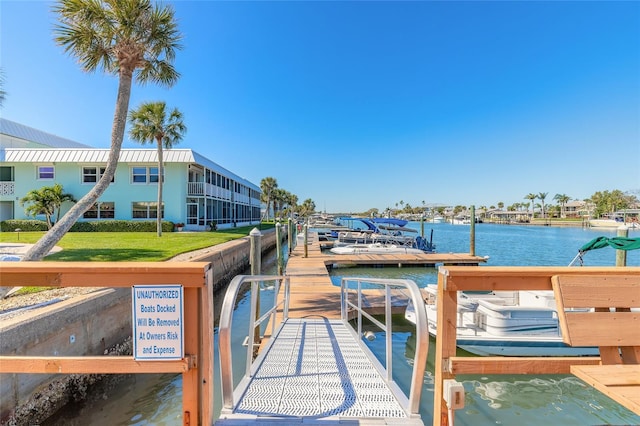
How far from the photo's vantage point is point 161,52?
9.69 m

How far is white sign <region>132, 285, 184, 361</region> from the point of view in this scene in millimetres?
1899

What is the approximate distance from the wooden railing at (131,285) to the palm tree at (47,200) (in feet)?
77.1

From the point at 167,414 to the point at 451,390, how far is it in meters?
4.75

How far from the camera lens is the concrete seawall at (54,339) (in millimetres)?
4062

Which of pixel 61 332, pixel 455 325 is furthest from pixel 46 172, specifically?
pixel 455 325

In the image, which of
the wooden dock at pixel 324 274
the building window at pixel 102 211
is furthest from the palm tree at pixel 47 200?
the wooden dock at pixel 324 274

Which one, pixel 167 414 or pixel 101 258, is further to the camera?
pixel 101 258

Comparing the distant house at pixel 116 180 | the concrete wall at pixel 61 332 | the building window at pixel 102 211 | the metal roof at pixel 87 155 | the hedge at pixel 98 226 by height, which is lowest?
the concrete wall at pixel 61 332

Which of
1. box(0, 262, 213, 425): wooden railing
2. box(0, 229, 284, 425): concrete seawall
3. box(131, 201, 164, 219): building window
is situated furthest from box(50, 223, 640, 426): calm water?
box(131, 201, 164, 219): building window

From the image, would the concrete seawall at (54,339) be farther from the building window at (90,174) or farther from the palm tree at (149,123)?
the building window at (90,174)

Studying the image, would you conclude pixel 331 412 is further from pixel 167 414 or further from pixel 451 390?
pixel 167 414

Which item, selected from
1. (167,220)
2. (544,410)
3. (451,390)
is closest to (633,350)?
(451,390)

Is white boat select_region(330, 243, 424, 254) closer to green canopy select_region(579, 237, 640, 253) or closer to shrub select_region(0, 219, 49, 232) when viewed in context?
green canopy select_region(579, 237, 640, 253)

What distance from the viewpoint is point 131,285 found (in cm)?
190
